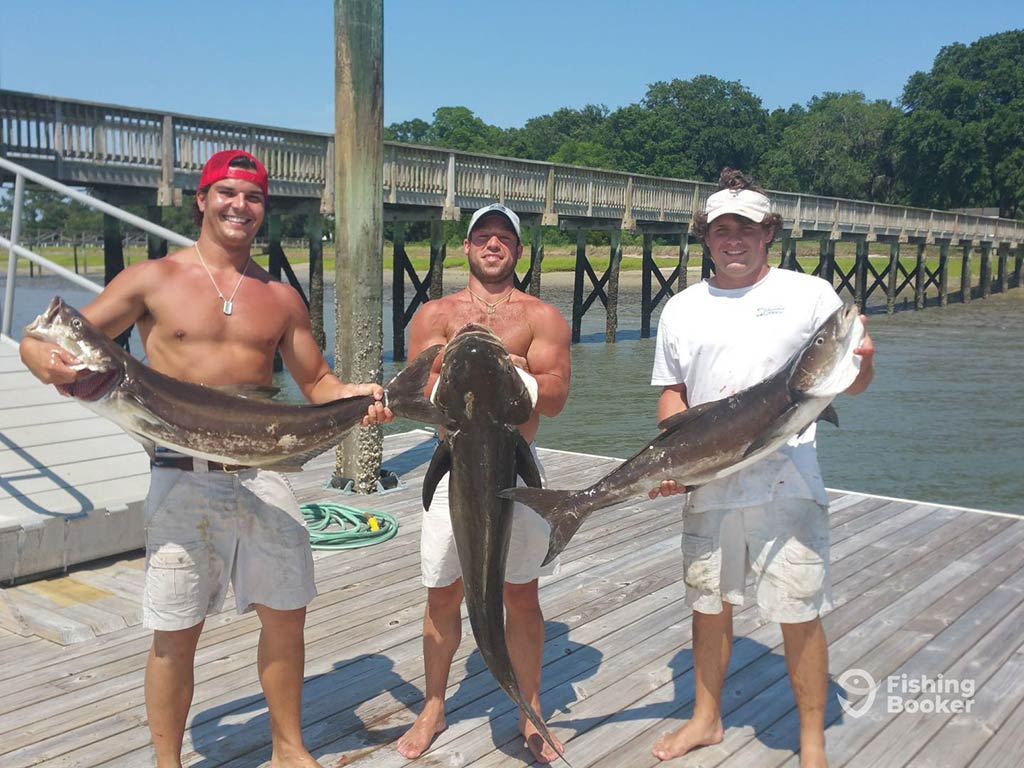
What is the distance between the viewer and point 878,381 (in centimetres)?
2117

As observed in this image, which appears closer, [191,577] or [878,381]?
[191,577]

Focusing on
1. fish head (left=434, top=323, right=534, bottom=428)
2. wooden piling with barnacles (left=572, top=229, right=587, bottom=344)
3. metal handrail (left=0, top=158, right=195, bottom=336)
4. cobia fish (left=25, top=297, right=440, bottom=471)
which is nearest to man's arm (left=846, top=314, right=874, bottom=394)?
fish head (left=434, top=323, right=534, bottom=428)

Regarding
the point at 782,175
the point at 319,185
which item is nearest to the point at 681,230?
the point at 319,185

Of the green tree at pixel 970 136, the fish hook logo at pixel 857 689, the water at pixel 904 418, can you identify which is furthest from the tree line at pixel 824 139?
the fish hook logo at pixel 857 689

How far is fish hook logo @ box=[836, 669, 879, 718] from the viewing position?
4172 millimetres

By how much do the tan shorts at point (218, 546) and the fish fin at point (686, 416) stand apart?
53.6 inches

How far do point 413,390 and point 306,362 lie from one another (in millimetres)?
540

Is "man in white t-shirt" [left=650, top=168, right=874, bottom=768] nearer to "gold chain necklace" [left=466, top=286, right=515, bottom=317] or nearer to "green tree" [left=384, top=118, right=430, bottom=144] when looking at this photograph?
"gold chain necklace" [left=466, top=286, right=515, bottom=317]

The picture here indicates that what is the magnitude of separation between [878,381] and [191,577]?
20.1 meters

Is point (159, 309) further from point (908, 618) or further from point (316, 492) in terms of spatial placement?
point (316, 492)

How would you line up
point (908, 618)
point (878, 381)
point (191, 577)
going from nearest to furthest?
1. point (191, 577)
2. point (908, 618)
3. point (878, 381)

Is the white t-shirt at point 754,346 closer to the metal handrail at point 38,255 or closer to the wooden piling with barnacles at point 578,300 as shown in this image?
the metal handrail at point 38,255

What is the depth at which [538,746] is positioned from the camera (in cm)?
371

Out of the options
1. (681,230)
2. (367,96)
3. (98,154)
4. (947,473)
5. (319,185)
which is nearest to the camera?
(367,96)
